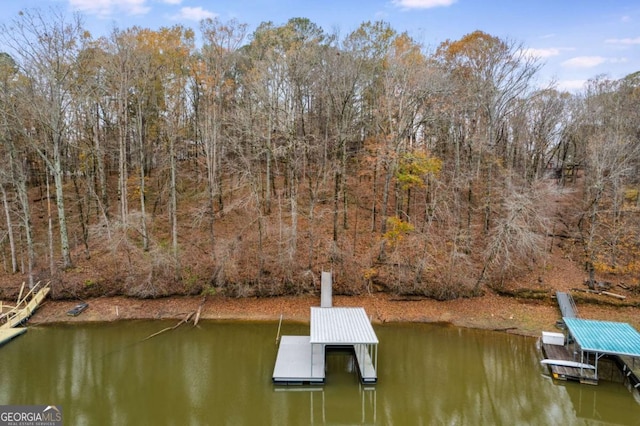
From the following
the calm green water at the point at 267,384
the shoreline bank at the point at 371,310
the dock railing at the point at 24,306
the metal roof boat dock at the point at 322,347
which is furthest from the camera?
the shoreline bank at the point at 371,310

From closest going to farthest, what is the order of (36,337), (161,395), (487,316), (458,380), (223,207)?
(161,395), (458,380), (36,337), (487,316), (223,207)

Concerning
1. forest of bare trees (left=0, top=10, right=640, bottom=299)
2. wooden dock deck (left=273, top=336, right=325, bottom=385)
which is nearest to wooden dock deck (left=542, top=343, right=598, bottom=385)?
forest of bare trees (left=0, top=10, right=640, bottom=299)

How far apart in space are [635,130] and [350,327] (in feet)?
69.7

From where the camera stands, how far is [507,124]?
21.8 meters

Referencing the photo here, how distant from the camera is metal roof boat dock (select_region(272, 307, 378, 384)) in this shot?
33.8 ft

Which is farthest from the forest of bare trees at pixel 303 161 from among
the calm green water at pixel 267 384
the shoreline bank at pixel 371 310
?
the calm green water at pixel 267 384

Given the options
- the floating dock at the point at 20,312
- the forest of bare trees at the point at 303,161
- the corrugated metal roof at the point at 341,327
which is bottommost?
the floating dock at the point at 20,312

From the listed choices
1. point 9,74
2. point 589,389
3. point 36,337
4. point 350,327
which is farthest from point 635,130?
point 9,74

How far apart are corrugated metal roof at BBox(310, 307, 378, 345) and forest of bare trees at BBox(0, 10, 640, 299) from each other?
403 cm

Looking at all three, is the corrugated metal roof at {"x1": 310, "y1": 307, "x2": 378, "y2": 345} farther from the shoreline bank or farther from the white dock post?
the shoreline bank

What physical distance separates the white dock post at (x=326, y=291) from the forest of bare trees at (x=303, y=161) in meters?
0.82

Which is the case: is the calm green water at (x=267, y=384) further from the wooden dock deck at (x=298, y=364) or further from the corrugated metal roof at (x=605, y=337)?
the corrugated metal roof at (x=605, y=337)

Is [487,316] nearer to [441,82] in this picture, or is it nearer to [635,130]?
[441,82]

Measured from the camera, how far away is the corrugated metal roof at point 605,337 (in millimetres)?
10188
